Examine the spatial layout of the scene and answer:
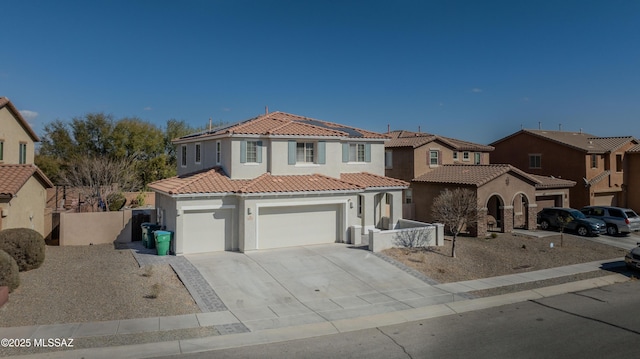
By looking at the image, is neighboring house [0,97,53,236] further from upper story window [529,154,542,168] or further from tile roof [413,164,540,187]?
upper story window [529,154,542,168]

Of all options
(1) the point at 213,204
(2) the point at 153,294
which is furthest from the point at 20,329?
(1) the point at 213,204

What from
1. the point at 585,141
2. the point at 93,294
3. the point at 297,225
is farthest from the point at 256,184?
the point at 585,141

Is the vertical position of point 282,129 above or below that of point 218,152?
above

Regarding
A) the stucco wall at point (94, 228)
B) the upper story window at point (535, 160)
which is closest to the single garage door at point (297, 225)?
the stucco wall at point (94, 228)

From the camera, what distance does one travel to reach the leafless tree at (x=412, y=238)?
2059cm

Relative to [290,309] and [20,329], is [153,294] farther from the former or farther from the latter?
[290,309]

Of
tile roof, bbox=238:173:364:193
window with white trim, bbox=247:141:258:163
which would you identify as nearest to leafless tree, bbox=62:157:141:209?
window with white trim, bbox=247:141:258:163

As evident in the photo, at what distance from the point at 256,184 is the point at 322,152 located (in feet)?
15.6

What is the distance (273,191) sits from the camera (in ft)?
65.1

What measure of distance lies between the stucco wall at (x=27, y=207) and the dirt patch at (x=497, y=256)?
16.8 m

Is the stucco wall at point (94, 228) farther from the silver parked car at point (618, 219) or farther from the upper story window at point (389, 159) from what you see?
the silver parked car at point (618, 219)

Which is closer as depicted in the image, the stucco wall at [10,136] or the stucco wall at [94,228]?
the stucco wall at [94,228]

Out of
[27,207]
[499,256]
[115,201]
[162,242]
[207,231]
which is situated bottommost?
[499,256]

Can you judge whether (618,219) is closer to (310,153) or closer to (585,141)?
(585,141)
